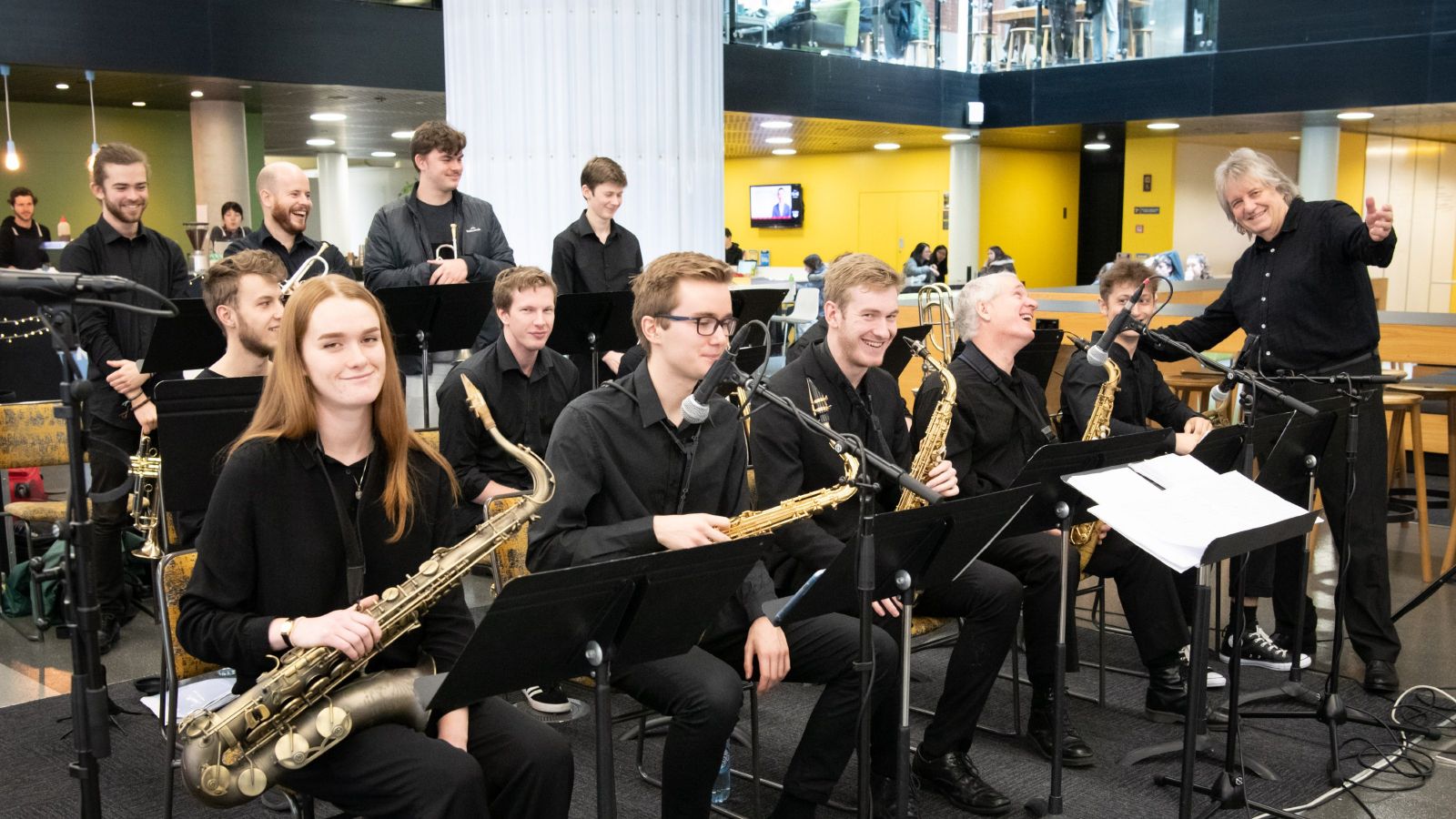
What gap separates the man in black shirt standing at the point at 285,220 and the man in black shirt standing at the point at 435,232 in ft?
1.37

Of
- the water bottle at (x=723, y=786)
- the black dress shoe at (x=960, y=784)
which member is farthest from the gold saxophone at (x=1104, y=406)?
the water bottle at (x=723, y=786)

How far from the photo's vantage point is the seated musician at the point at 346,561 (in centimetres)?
251

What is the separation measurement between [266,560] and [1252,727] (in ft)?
11.3

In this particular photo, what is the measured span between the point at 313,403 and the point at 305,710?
65 cm

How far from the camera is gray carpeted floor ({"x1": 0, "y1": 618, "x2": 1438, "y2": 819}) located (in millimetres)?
3775

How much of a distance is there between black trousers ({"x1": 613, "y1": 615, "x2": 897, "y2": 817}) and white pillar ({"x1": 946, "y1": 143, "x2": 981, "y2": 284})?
1721cm

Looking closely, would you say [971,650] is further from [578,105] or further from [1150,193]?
[1150,193]

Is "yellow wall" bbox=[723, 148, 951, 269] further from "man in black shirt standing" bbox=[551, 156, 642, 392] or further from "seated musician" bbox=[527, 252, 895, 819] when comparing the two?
"seated musician" bbox=[527, 252, 895, 819]

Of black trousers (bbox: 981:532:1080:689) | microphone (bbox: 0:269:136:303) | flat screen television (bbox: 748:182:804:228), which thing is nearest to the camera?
microphone (bbox: 0:269:136:303)

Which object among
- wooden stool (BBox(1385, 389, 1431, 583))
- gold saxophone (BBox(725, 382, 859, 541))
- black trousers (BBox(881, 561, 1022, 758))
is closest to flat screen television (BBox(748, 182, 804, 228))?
wooden stool (BBox(1385, 389, 1431, 583))

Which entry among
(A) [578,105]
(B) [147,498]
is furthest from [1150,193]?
(B) [147,498]

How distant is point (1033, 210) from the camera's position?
2238 centimetres

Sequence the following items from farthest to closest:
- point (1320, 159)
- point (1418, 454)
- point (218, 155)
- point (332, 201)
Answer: point (332, 201), point (1320, 159), point (218, 155), point (1418, 454)

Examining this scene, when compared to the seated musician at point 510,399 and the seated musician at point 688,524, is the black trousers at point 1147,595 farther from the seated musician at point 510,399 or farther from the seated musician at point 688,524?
the seated musician at point 510,399
